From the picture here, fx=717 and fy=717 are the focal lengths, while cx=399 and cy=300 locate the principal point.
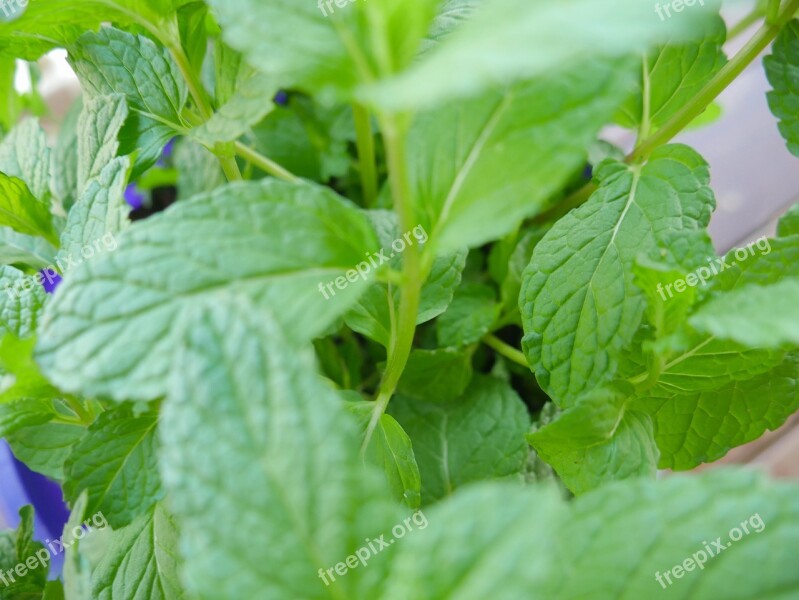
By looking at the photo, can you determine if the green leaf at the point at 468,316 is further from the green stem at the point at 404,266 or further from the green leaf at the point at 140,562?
the green leaf at the point at 140,562

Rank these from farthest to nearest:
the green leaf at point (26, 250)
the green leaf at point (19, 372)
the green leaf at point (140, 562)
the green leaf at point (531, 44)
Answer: the green leaf at point (26, 250) → the green leaf at point (140, 562) → the green leaf at point (19, 372) → the green leaf at point (531, 44)

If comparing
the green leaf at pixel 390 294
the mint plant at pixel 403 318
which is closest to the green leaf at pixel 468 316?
the mint plant at pixel 403 318

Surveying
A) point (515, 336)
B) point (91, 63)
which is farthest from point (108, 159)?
point (515, 336)

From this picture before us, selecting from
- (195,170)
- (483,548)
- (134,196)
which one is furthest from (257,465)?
(134,196)

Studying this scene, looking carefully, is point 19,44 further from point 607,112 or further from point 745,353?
point 745,353

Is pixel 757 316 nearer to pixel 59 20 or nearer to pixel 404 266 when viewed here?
pixel 404 266

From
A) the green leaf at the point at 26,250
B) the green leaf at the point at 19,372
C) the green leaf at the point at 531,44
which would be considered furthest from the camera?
the green leaf at the point at 26,250
